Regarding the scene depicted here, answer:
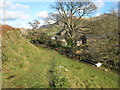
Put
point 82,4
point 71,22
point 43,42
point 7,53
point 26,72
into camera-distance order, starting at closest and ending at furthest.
→ point 26,72 → point 7,53 → point 82,4 → point 71,22 → point 43,42

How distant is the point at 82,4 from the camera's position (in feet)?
65.8

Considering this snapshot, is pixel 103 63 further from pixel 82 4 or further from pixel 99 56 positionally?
pixel 82 4

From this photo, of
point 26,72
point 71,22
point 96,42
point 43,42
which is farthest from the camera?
point 43,42

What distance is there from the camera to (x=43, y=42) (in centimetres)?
2705

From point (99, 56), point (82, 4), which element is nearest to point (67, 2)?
point (82, 4)

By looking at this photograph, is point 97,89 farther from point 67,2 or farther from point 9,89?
point 67,2

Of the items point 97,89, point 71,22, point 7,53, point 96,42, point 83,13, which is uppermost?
point 83,13

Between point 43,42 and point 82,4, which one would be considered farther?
point 43,42

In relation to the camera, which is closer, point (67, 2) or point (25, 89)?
point (25, 89)

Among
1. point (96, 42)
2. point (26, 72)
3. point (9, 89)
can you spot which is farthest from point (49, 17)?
point (9, 89)

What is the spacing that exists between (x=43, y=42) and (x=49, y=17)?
7619mm

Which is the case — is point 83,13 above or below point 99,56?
above

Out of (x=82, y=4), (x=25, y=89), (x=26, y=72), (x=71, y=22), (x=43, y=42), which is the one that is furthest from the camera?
(x=43, y=42)

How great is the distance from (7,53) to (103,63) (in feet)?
37.2
